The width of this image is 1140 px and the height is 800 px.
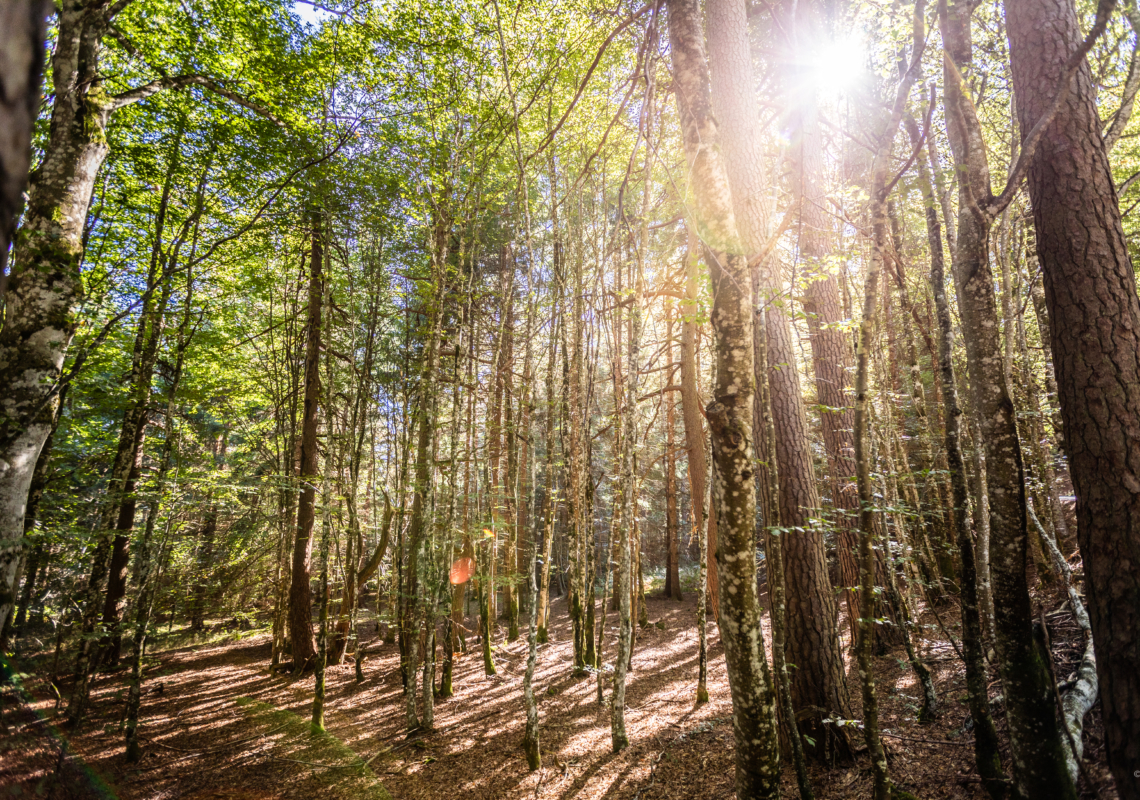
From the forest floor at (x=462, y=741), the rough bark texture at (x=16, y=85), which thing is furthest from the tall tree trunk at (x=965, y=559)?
the rough bark texture at (x=16, y=85)

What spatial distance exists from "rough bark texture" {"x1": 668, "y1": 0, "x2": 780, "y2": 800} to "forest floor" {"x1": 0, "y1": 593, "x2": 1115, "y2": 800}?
2.19 meters

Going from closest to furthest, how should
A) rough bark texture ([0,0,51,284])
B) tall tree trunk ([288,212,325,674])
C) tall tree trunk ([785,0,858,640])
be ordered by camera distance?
rough bark texture ([0,0,51,284])
tall tree trunk ([785,0,858,640])
tall tree trunk ([288,212,325,674])

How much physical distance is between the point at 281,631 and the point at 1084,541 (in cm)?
1367

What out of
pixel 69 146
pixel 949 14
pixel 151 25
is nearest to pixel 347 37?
pixel 151 25

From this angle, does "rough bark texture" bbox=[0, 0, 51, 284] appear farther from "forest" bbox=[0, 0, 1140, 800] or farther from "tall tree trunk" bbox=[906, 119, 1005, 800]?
"tall tree trunk" bbox=[906, 119, 1005, 800]

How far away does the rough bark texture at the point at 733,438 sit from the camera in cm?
285

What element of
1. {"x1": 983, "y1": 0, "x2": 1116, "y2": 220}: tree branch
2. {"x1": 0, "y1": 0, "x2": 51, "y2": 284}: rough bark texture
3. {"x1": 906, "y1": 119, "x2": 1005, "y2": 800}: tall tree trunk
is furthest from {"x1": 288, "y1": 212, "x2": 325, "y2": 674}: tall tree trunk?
{"x1": 983, "y1": 0, "x2": 1116, "y2": 220}: tree branch

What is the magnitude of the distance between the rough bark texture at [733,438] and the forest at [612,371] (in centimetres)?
2

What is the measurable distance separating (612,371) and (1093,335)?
5.46 metres

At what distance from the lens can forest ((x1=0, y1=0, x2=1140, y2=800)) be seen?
10.5ft

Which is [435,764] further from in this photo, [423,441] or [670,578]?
[670,578]

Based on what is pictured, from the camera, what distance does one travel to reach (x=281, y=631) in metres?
11.0

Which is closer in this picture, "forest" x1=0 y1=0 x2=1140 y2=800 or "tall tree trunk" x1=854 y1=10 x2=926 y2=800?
"forest" x1=0 y1=0 x2=1140 y2=800

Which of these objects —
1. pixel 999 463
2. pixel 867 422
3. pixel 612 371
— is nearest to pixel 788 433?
pixel 867 422
